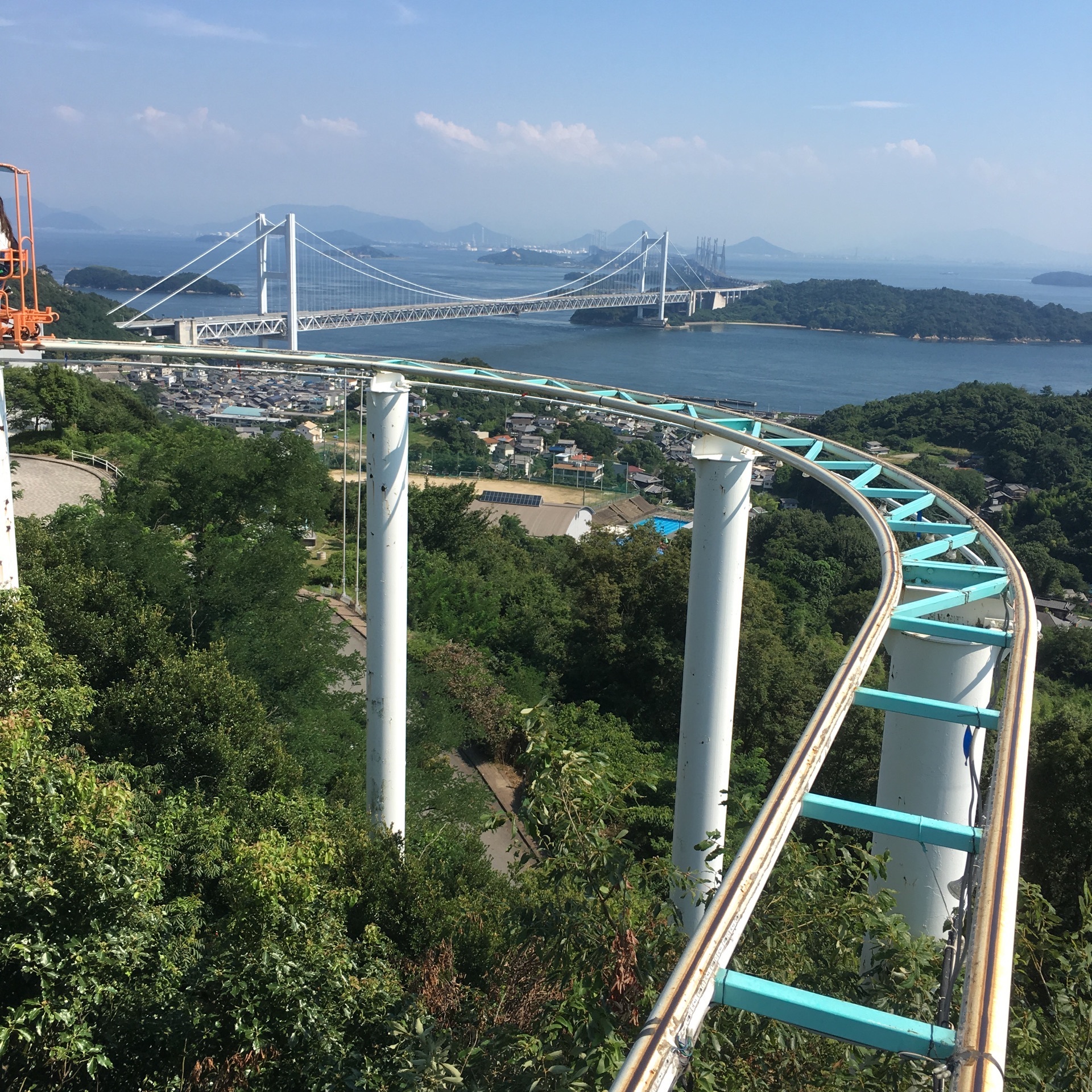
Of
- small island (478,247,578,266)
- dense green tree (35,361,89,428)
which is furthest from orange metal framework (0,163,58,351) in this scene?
small island (478,247,578,266)

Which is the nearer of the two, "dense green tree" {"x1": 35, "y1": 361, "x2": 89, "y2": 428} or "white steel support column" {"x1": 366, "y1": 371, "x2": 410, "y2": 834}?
"white steel support column" {"x1": 366, "y1": 371, "x2": 410, "y2": 834}

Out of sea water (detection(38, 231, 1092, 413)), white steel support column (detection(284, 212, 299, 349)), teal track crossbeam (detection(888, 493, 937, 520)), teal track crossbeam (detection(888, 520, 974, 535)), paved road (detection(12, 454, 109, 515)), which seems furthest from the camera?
sea water (detection(38, 231, 1092, 413))

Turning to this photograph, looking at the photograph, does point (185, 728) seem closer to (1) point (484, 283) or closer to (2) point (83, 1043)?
(2) point (83, 1043)

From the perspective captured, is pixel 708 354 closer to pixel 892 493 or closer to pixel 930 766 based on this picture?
pixel 892 493

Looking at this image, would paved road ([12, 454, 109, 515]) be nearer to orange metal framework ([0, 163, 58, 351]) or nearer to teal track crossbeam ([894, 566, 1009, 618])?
orange metal framework ([0, 163, 58, 351])

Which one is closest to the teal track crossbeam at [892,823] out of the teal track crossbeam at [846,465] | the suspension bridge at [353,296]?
the teal track crossbeam at [846,465]
